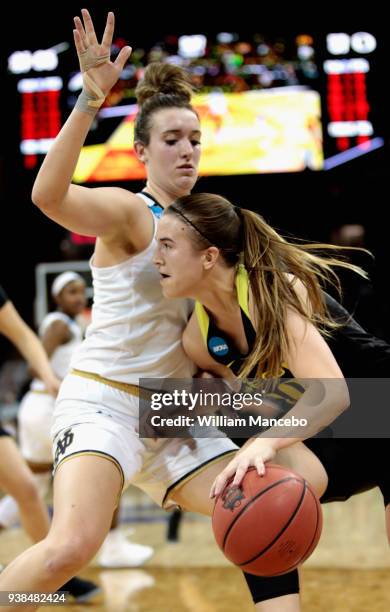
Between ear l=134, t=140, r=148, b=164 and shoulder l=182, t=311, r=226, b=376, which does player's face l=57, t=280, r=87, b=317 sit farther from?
shoulder l=182, t=311, r=226, b=376

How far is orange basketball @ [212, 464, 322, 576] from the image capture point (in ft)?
8.75

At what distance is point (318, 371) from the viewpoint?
2.84 meters

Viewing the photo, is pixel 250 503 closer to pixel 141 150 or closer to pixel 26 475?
pixel 141 150

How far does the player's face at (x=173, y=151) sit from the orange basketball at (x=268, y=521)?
4.10 ft

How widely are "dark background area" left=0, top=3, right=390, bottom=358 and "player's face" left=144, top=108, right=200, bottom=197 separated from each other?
18.1 ft

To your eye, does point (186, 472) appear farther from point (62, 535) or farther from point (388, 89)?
point (388, 89)

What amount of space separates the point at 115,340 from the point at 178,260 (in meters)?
0.43

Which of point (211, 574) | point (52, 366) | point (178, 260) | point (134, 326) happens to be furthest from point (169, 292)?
point (52, 366)

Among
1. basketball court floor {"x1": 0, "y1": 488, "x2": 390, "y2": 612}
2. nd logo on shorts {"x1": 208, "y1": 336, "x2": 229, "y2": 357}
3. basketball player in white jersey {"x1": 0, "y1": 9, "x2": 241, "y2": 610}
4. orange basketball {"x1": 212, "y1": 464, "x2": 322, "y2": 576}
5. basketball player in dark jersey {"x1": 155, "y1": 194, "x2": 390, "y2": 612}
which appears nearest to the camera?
orange basketball {"x1": 212, "y1": 464, "x2": 322, "y2": 576}

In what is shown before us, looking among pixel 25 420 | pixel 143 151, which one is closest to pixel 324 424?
pixel 143 151

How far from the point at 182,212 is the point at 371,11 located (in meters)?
8.43

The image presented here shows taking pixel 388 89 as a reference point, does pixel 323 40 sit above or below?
above
